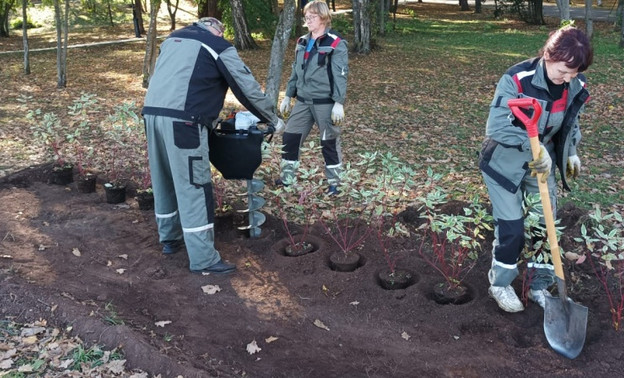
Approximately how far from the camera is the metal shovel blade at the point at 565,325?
374cm

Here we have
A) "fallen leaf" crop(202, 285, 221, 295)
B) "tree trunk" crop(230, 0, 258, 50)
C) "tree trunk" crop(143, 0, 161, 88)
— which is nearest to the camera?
"fallen leaf" crop(202, 285, 221, 295)

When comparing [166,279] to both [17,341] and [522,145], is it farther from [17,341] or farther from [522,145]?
[522,145]

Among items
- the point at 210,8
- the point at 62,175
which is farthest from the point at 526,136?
the point at 210,8

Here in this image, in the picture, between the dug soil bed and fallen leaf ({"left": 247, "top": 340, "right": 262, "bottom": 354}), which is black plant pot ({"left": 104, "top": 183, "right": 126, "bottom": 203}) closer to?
the dug soil bed

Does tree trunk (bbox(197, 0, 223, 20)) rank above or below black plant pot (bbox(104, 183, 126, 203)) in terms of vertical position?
above

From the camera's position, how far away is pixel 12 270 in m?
4.74

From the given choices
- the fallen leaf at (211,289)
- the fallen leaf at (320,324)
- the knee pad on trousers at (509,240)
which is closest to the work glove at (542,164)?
the knee pad on trousers at (509,240)

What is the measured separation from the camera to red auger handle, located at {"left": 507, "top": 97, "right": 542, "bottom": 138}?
11.4ft

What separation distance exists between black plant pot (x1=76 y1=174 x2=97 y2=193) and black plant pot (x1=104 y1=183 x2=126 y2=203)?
1.10ft

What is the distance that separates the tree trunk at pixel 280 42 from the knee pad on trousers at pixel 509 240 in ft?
19.0

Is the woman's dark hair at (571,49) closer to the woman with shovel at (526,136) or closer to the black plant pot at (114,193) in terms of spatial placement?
the woman with shovel at (526,136)

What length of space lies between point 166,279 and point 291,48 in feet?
52.3

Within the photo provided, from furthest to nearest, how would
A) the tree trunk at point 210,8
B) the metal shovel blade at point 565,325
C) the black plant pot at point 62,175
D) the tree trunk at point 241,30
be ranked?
1. the tree trunk at point 210,8
2. the tree trunk at point 241,30
3. the black plant pot at point 62,175
4. the metal shovel blade at point 565,325

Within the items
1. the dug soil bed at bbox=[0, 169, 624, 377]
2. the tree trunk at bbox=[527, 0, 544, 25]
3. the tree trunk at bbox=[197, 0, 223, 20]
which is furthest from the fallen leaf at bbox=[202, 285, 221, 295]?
the tree trunk at bbox=[527, 0, 544, 25]
